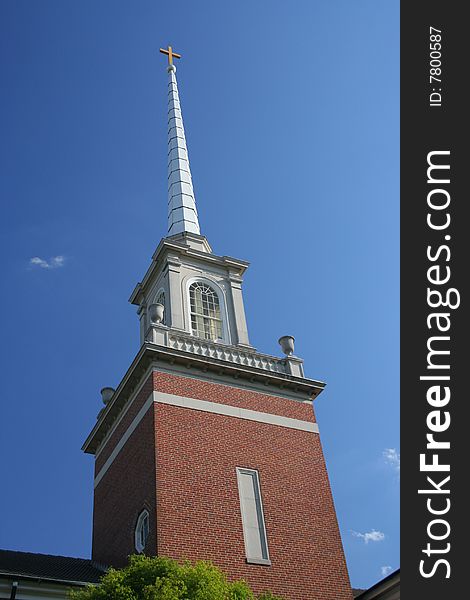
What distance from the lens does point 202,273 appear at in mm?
26766

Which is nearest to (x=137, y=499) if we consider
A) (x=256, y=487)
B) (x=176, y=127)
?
(x=256, y=487)

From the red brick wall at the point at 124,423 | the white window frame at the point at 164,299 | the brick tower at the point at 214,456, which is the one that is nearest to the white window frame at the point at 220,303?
the brick tower at the point at 214,456

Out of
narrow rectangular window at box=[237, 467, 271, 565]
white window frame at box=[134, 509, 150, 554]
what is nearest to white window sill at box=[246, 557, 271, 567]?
narrow rectangular window at box=[237, 467, 271, 565]

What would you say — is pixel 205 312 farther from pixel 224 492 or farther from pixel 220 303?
pixel 224 492

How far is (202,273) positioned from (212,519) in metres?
10.4

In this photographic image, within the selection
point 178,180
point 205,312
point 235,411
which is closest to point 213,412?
point 235,411

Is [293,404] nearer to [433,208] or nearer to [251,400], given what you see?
[251,400]

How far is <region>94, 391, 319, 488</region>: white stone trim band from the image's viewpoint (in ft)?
68.5

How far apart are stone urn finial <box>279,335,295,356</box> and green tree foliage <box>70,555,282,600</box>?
10.5 meters

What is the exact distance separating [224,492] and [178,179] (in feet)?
54.5

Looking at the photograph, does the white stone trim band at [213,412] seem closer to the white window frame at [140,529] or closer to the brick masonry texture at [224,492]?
the brick masonry texture at [224,492]

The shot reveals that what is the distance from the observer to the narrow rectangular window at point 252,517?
18.9 meters

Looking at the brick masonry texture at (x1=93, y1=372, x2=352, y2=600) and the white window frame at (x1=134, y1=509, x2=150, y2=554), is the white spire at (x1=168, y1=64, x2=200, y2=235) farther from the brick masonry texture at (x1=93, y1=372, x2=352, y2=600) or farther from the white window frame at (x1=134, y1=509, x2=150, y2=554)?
the white window frame at (x1=134, y1=509, x2=150, y2=554)

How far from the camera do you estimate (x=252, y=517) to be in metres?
19.7
